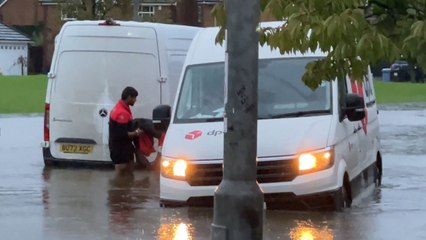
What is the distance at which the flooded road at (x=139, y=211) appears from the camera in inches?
472

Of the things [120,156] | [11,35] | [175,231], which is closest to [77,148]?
[120,156]

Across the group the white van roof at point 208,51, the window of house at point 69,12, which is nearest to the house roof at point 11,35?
the window of house at point 69,12

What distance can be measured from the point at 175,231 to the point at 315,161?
1890mm

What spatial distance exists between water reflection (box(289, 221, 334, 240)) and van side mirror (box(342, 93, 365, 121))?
1814 mm

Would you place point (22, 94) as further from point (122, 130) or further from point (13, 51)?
point (122, 130)

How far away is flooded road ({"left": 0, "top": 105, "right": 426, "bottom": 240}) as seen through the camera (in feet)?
39.3

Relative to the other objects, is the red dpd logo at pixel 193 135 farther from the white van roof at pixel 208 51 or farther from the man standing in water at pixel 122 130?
the man standing in water at pixel 122 130

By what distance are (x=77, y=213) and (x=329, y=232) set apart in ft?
11.3

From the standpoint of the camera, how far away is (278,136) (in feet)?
42.4

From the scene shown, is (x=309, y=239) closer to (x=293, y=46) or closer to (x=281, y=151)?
(x=281, y=151)

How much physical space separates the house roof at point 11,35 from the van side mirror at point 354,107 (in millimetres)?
69537

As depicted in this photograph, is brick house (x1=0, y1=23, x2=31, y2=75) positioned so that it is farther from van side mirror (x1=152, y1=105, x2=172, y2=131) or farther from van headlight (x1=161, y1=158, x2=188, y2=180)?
van headlight (x1=161, y1=158, x2=188, y2=180)

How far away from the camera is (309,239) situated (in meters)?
11.4

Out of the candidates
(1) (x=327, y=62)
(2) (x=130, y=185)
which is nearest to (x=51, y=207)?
(2) (x=130, y=185)
